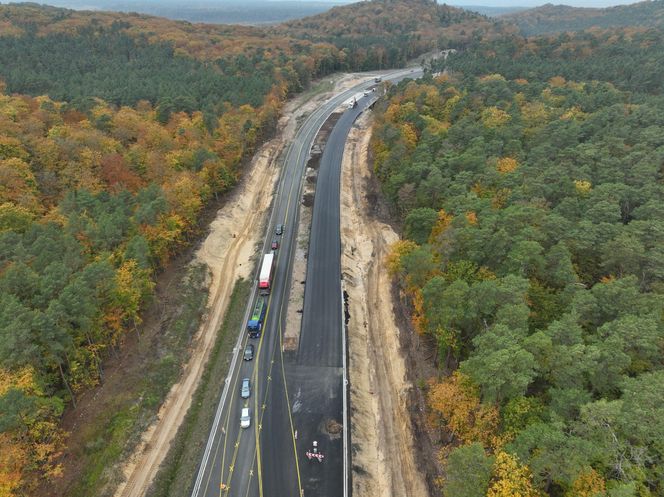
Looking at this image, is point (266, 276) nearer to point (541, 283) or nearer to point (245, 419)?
point (245, 419)

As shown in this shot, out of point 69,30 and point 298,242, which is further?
point 69,30

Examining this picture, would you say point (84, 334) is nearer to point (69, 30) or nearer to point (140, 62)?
point (140, 62)

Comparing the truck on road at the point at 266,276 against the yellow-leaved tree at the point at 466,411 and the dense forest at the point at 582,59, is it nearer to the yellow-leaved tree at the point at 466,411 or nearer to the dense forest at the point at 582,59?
the yellow-leaved tree at the point at 466,411

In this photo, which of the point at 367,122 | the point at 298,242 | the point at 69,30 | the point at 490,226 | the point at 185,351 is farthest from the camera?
the point at 69,30

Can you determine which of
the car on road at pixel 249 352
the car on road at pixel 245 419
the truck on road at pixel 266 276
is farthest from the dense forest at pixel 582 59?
the car on road at pixel 245 419

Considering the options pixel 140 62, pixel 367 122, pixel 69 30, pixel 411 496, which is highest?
pixel 69 30

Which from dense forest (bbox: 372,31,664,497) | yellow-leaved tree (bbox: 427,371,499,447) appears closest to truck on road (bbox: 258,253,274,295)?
dense forest (bbox: 372,31,664,497)

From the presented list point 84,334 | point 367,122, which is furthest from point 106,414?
point 367,122
